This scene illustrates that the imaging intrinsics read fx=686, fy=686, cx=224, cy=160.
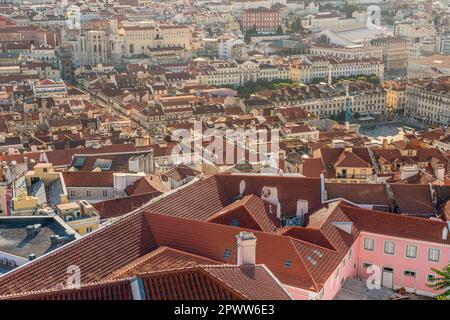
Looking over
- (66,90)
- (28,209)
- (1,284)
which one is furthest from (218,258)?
(66,90)

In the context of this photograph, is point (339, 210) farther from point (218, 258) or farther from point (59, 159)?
point (59, 159)

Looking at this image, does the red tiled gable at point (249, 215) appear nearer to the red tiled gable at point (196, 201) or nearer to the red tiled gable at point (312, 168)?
the red tiled gable at point (196, 201)

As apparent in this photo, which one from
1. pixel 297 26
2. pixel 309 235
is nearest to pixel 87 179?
pixel 309 235

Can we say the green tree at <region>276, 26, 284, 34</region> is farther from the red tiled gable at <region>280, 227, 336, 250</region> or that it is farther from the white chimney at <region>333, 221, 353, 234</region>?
the red tiled gable at <region>280, 227, 336, 250</region>

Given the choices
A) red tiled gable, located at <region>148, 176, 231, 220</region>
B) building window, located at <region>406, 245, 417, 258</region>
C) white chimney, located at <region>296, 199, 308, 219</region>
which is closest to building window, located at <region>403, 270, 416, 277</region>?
building window, located at <region>406, 245, 417, 258</region>

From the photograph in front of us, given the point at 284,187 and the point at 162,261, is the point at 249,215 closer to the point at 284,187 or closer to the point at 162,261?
the point at 284,187
